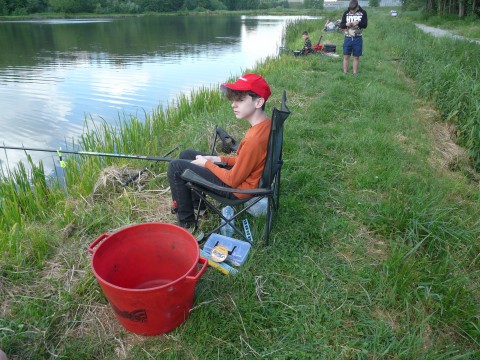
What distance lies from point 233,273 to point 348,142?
8.57ft

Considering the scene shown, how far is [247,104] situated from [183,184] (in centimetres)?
76

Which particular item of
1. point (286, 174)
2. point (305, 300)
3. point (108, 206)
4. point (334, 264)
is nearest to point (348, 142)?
point (286, 174)

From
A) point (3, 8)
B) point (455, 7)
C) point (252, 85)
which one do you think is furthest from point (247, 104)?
point (3, 8)

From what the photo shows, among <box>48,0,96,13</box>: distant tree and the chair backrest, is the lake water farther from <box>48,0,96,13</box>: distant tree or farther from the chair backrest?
<box>48,0,96,13</box>: distant tree

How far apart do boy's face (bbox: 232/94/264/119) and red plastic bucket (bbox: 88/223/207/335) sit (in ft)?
3.02

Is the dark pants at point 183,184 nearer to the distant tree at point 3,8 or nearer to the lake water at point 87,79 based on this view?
the lake water at point 87,79

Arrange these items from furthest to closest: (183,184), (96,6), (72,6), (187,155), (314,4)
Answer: (314,4) < (96,6) < (72,6) < (187,155) < (183,184)

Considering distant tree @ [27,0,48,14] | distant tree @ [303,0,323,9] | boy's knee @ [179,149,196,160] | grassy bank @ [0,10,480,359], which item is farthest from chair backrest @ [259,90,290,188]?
distant tree @ [303,0,323,9]

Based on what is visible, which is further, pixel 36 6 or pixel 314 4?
pixel 314 4

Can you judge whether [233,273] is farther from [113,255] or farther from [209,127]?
[209,127]

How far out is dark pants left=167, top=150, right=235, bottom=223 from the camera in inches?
97.9

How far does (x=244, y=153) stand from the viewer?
2305 mm

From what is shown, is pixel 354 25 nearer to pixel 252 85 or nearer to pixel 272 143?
pixel 252 85

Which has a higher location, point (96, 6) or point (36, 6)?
point (96, 6)
